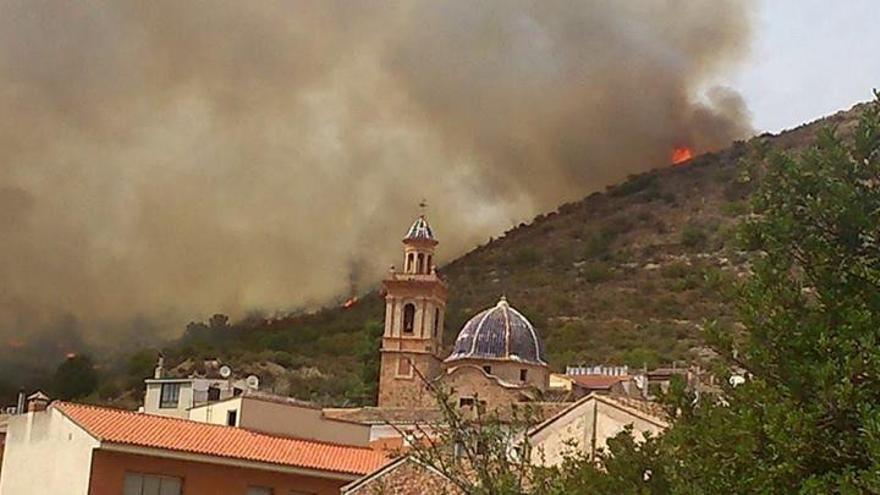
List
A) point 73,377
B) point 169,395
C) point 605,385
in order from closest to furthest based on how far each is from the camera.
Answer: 1. point 73,377
2. point 169,395
3. point 605,385

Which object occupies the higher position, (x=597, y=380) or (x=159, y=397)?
(x=597, y=380)

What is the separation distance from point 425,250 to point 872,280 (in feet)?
151

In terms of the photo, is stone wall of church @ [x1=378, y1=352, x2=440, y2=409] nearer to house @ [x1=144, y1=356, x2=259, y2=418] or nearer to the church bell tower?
the church bell tower

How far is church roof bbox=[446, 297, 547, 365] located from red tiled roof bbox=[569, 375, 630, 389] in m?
1.62

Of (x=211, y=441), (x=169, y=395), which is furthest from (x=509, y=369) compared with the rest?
(x=211, y=441)

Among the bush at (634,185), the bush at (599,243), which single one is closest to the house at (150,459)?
the bush at (599,243)

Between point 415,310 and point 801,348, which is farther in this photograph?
point 415,310

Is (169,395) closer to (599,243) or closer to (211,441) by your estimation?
(211,441)

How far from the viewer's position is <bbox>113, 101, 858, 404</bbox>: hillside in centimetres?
5419

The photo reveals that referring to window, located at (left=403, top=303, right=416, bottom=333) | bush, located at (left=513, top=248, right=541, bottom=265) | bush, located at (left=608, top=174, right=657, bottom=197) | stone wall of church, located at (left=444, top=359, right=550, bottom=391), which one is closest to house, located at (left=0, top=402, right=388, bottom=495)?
stone wall of church, located at (left=444, top=359, right=550, bottom=391)

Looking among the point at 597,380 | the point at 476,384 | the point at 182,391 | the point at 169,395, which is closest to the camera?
the point at 182,391

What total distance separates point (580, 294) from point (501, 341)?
37496 mm

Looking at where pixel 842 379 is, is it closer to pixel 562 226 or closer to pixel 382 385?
pixel 382 385

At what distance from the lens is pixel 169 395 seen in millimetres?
38000
